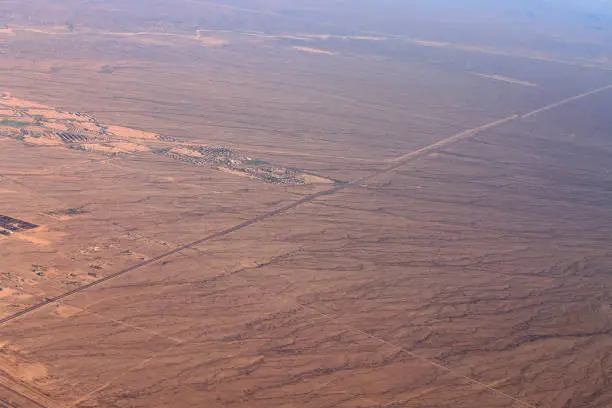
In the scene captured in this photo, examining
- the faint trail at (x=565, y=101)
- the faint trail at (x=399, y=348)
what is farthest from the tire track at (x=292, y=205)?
the faint trail at (x=399, y=348)

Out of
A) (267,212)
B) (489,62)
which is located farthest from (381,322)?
(489,62)

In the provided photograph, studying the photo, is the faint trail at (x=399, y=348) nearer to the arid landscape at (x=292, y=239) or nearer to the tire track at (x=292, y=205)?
the arid landscape at (x=292, y=239)

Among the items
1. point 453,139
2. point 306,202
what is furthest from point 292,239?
point 453,139

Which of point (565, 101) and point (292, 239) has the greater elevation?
point (565, 101)

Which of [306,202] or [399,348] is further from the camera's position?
[306,202]

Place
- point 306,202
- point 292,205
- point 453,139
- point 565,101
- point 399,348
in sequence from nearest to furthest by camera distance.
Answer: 1. point 399,348
2. point 292,205
3. point 306,202
4. point 453,139
5. point 565,101

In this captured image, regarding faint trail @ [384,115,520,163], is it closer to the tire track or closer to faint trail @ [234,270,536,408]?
the tire track

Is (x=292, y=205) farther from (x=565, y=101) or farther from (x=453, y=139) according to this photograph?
(x=565, y=101)

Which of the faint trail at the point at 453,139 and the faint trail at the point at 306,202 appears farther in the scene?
the faint trail at the point at 453,139
